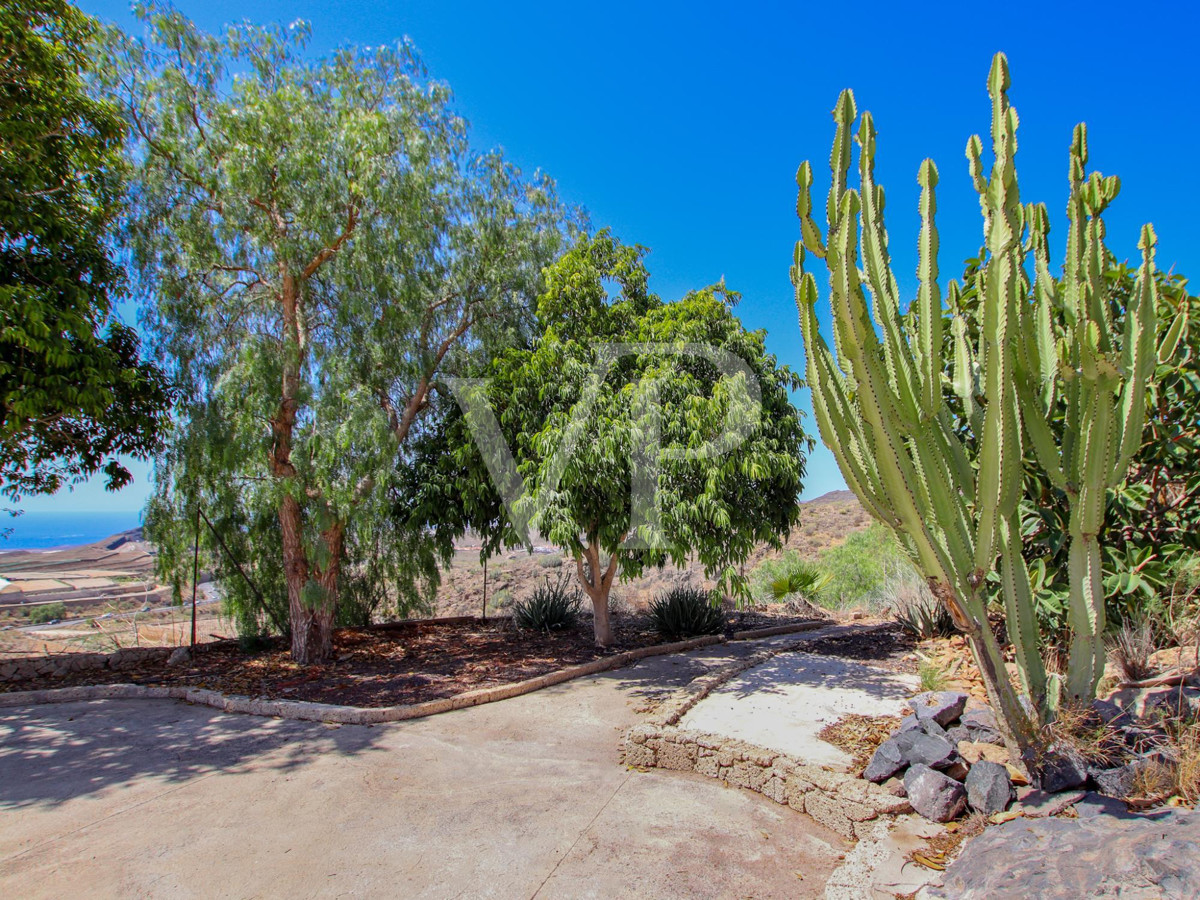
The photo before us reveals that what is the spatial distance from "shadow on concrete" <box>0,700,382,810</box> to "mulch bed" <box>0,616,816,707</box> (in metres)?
0.70

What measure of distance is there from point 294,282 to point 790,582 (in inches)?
399

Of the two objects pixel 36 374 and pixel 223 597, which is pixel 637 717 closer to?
pixel 223 597

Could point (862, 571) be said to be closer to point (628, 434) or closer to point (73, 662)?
point (628, 434)

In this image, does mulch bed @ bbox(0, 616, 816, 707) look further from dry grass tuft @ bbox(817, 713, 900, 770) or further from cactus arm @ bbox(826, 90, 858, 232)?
cactus arm @ bbox(826, 90, 858, 232)

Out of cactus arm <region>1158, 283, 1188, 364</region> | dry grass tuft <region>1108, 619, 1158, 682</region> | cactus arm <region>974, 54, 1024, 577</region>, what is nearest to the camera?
cactus arm <region>974, 54, 1024, 577</region>

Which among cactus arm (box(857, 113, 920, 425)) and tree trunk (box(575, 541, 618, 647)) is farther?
tree trunk (box(575, 541, 618, 647))

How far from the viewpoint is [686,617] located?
33.0ft

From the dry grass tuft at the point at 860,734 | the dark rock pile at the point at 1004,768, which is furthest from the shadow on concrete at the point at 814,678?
the dark rock pile at the point at 1004,768

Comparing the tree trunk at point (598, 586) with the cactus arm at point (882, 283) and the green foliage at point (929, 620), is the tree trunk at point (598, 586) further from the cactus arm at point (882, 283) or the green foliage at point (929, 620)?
the cactus arm at point (882, 283)

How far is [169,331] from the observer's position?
313 inches

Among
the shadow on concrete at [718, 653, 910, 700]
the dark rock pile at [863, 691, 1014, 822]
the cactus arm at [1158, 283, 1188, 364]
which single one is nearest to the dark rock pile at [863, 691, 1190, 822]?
the dark rock pile at [863, 691, 1014, 822]

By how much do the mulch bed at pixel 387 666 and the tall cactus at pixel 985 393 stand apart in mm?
5003

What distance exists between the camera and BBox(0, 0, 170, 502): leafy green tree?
636cm

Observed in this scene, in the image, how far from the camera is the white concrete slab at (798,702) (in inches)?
202
